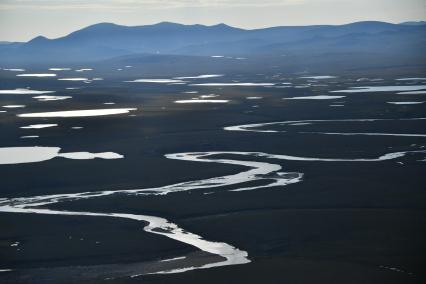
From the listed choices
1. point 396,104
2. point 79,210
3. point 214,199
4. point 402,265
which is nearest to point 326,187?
point 214,199

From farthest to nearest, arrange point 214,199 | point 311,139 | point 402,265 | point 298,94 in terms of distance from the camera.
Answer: point 298,94 < point 311,139 < point 214,199 < point 402,265

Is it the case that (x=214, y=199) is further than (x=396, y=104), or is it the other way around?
(x=396, y=104)

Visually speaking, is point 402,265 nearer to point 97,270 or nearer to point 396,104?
point 97,270

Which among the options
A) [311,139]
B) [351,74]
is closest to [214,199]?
[311,139]

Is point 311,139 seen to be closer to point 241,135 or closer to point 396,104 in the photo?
point 241,135

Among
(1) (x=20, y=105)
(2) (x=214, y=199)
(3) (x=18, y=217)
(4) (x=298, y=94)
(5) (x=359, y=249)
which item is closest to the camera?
Result: (5) (x=359, y=249)

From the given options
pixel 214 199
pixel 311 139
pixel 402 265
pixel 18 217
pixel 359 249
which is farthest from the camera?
pixel 311 139
